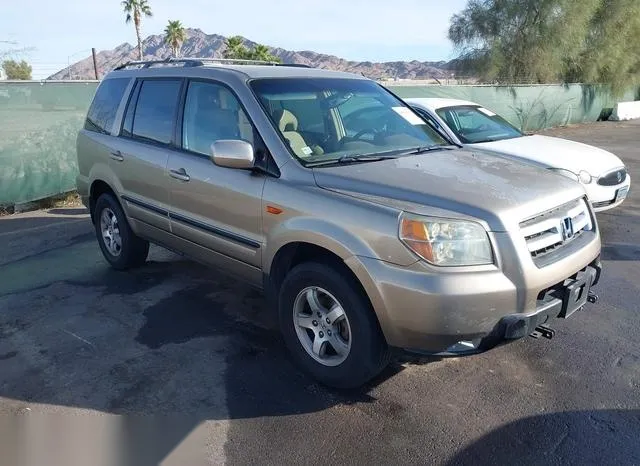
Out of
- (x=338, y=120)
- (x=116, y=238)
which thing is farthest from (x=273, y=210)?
(x=116, y=238)

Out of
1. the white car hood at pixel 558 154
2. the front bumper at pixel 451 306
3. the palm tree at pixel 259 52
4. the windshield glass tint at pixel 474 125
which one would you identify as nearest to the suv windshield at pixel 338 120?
the front bumper at pixel 451 306

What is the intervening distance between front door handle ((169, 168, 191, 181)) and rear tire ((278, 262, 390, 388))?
1.28 metres

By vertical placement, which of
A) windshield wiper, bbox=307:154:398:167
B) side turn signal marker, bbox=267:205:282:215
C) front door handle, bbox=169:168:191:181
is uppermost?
windshield wiper, bbox=307:154:398:167

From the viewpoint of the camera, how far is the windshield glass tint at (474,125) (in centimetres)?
805

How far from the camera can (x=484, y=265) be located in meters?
2.95

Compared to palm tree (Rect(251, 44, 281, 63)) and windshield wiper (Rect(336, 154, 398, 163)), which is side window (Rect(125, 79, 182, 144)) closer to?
windshield wiper (Rect(336, 154, 398, 163))

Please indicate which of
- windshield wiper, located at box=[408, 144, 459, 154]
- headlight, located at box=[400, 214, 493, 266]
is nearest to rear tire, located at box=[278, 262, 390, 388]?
headlight, located at box=[400, 214, 493, 266]

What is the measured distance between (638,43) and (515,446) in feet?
105

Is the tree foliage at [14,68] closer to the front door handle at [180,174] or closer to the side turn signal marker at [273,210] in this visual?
the front door handle at [180,174]

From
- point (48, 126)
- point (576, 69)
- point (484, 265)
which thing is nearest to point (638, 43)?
point (576, 69)

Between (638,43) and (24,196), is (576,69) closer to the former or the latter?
(638,43)

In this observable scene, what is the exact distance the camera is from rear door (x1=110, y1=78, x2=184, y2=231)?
4.59 metres

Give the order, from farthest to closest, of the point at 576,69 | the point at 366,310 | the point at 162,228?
the point at 576,69 < the point at 162,228 < the point at 366,310

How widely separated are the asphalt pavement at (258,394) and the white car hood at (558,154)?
2284mm
